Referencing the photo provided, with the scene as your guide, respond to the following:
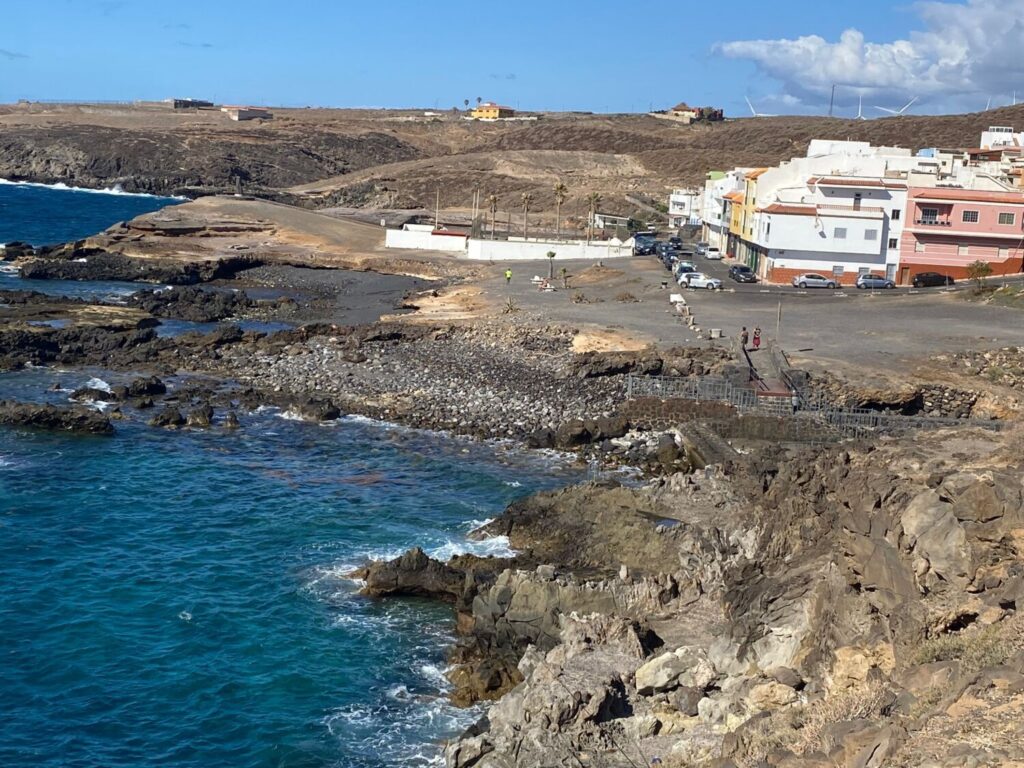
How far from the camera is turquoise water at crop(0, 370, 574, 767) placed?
2005 centimetres

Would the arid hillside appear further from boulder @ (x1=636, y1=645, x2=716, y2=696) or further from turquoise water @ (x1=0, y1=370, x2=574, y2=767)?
boulder @ (x1=636, y1=645, x2=716, y2=696)

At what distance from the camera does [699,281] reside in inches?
2375

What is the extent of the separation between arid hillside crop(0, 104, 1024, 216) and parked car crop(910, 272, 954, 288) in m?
53.7

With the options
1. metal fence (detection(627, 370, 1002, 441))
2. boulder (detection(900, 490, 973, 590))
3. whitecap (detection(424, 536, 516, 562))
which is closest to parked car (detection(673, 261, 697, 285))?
metal fence (detection(627, 370, 1002, 441))

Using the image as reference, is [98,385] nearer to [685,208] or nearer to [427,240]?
[427,240]

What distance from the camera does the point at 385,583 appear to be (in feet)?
83.1

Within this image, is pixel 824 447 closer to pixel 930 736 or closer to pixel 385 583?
pixel 385 583

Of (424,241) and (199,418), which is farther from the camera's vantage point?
(424,241)

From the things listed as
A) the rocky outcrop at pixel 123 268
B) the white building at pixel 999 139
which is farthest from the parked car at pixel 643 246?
the white building at pixel 999 139

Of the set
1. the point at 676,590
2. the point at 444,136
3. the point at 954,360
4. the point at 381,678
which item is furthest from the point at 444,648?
the point at 444,136

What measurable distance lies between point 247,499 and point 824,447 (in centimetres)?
1625

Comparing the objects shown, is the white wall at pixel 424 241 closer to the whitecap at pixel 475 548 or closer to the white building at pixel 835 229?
the white building at pixel 835 229

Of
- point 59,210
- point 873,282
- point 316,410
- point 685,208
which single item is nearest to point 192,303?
point 316,410

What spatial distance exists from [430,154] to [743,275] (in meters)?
124
